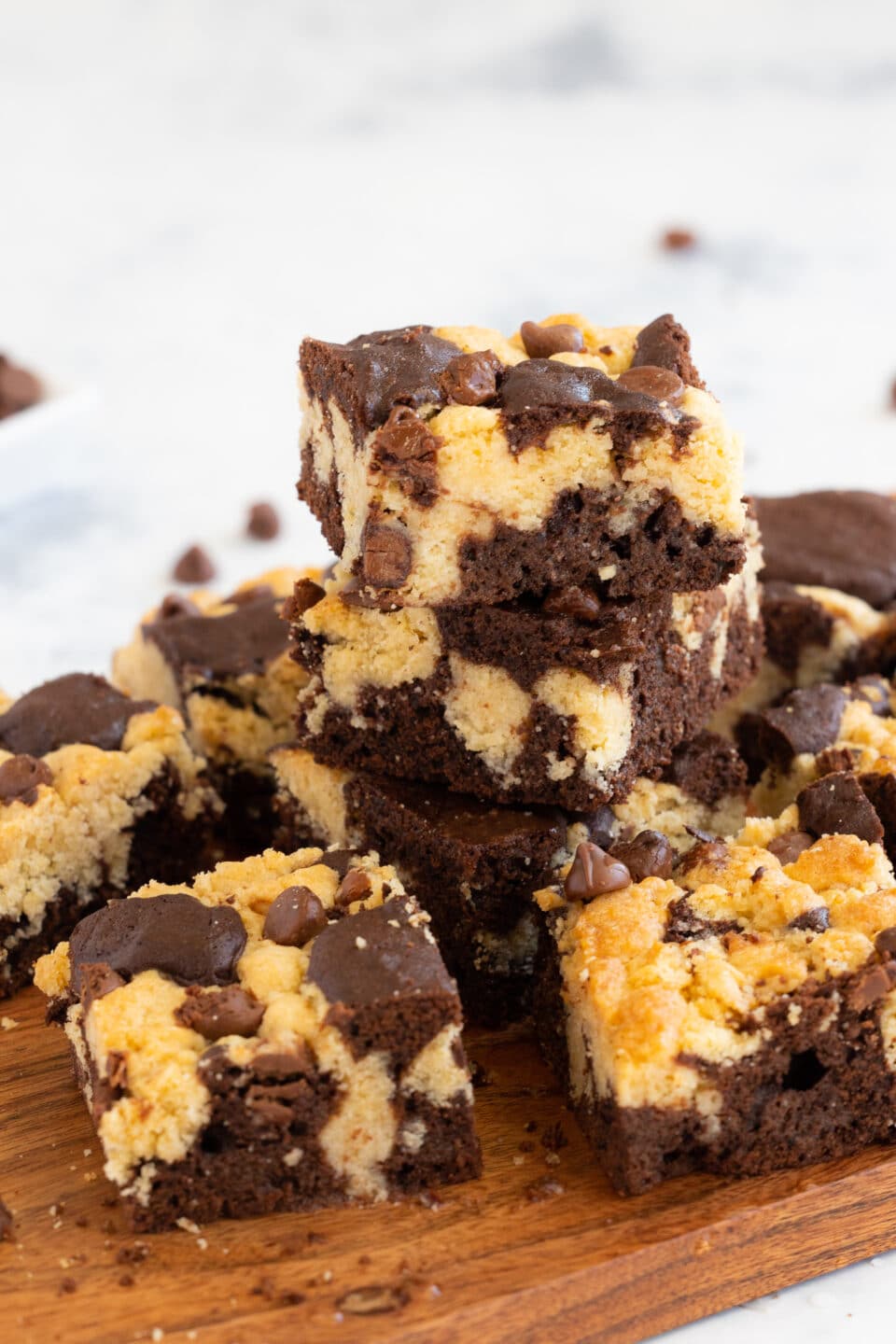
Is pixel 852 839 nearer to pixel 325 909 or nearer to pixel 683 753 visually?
pixel 683 753

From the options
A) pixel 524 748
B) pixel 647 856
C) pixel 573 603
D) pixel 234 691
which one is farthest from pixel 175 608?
pixel 647 856

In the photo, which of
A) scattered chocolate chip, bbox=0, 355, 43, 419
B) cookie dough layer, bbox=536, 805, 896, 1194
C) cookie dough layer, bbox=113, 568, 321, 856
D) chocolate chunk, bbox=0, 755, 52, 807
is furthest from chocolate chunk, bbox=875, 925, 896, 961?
scattered chocolate chip, bbox=0, 355, 43, 419

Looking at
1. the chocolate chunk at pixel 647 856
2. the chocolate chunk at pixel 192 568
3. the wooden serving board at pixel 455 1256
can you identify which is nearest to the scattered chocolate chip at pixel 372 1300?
the wooden serving board at pixel 455 1256

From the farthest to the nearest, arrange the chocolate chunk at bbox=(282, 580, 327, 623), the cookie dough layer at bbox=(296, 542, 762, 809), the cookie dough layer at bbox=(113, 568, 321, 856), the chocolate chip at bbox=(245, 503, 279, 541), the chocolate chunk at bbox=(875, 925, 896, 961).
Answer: the chocolate chip at bbox=(245, 503, 279, 541) → the cookie dough layer at bbox=(113, 568, 321, 856) → the chocolate chunk at bbox=(282, 580, 327, 623) → the cookie dough layer at bbox=(296, 542, 762, 809) → the chocolate chunk at bbox=(875, 925, 896, 961)

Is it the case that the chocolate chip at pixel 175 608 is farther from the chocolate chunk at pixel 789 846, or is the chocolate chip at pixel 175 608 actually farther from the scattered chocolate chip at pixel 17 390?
the chocolate chunk at pixel 789 846

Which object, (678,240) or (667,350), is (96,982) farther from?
(678,240)

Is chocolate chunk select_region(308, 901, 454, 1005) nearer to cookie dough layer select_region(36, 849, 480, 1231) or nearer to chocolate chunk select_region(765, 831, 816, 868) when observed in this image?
cookie dough layer select_region(36, 849, 480, 1231)
